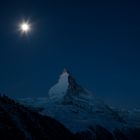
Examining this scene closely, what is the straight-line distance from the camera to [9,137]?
646ft
